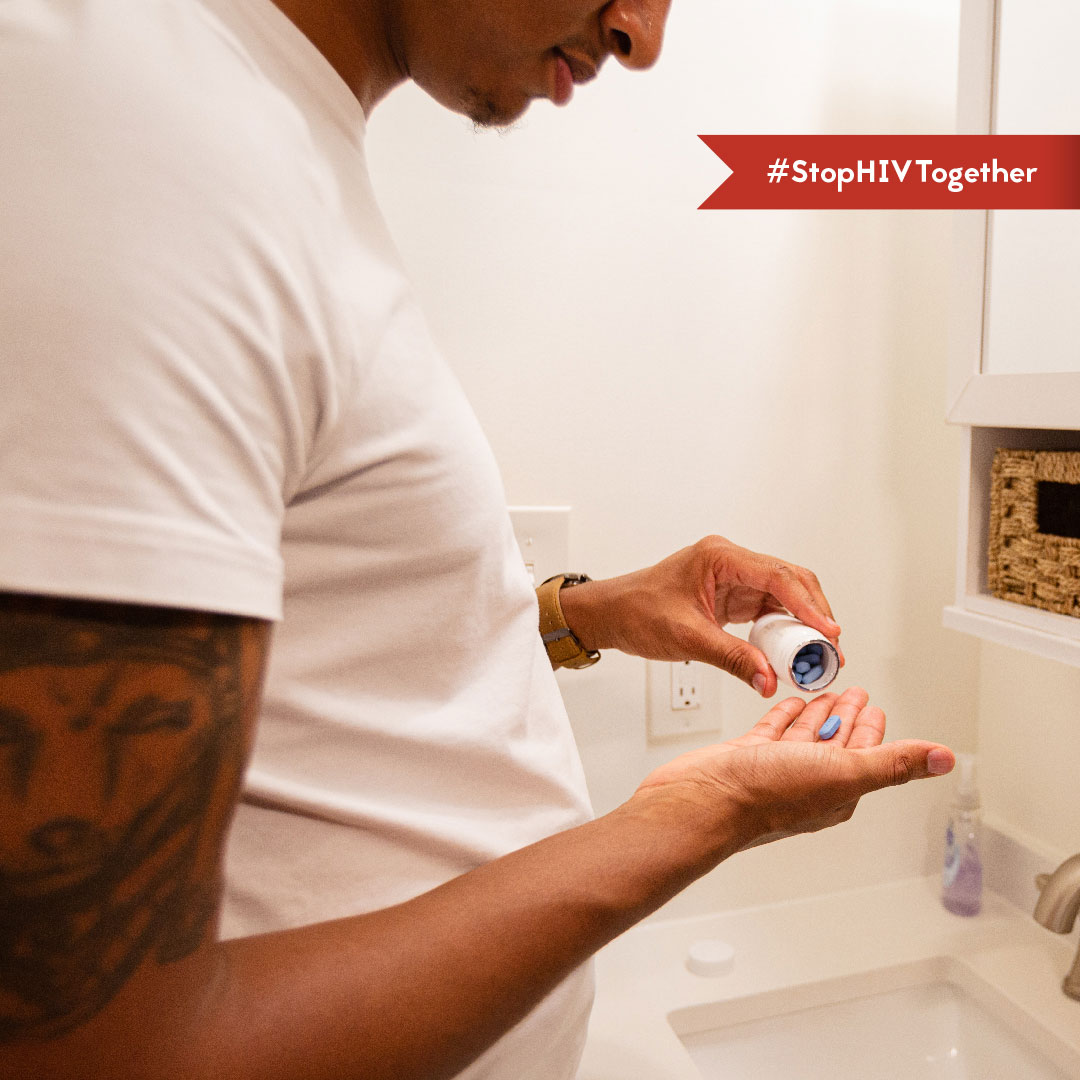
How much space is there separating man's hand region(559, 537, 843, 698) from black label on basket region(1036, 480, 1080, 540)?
0.77 feet

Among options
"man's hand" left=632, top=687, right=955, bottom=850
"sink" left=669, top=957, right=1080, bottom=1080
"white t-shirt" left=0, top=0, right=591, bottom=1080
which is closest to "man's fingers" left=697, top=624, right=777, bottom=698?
"man's hand" left=632, top=687, right=955, bottom=850

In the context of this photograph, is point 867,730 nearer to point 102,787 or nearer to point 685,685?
point 685,685

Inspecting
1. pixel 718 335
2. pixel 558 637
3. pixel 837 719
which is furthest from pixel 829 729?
pixel 718 335

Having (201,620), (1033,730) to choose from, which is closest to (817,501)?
(1033,730)

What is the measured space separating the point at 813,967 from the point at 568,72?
3.16ft

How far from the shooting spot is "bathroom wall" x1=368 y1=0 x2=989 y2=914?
0.94 metres

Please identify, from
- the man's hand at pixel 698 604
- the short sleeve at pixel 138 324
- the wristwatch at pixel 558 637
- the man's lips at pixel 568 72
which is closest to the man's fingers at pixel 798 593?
the man's hand at pixel 698 604

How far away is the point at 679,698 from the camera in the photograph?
3.40ft

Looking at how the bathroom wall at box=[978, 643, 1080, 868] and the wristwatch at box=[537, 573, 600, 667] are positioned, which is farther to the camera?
the bathroom wall at box=[978, 643, 1080, 868]

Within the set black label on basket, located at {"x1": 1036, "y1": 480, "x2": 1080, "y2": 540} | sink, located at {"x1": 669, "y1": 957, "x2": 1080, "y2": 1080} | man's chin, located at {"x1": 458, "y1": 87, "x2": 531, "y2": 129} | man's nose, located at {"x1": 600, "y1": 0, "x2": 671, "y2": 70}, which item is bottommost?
sink, located at {"x1": 669, "y1": 957, "x2": 1080, "y2": 1080}

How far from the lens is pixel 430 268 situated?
3.01 feet

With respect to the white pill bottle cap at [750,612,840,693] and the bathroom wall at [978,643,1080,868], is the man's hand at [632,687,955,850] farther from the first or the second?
the bathroom wall at [978,643,1080,868]

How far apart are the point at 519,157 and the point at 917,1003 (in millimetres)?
1052

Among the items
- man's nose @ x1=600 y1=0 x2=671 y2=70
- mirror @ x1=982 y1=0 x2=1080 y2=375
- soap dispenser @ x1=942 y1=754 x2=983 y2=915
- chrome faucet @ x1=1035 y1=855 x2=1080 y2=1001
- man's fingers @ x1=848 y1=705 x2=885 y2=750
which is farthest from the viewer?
soap dispenser @ x1=942 y1=754 x2=983 y2=915
